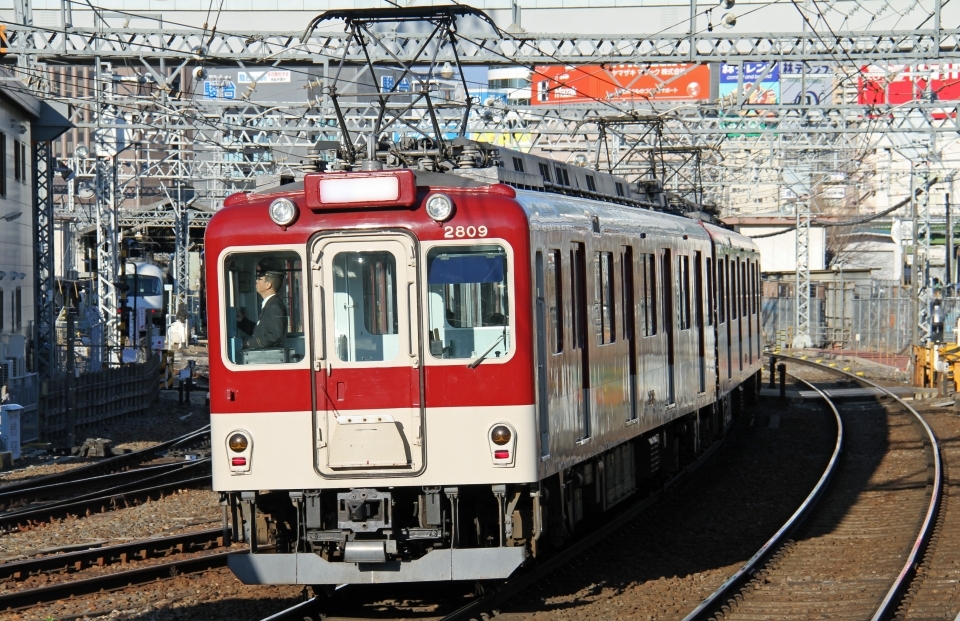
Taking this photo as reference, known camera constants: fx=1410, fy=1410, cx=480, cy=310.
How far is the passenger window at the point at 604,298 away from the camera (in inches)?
416

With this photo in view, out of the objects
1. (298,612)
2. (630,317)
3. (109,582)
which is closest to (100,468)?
(109,582)

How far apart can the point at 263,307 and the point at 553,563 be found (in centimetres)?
303

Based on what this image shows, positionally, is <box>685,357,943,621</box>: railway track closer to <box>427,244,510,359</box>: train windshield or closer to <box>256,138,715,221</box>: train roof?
<box>427,244,510,359</box>: train windshield

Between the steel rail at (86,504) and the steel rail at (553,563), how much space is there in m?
5.43

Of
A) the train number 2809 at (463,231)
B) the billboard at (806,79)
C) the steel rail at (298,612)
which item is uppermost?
the billboard at (806,79)

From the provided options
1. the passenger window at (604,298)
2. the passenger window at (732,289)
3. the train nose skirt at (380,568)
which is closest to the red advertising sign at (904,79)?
the passenger window at (732,289)

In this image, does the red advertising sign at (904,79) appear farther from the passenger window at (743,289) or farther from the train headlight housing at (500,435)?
the train headlight housing at (500,435)

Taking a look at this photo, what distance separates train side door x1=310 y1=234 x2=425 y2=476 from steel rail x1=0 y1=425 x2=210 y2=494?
27.2 ft

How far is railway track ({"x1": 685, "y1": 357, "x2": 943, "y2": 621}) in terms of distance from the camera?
930cm

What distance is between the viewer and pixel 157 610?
9.16 metres

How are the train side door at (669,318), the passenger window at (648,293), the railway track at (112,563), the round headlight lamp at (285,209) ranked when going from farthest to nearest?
the train side door at (669,318)
the passenger window at (648,293)
the railway track at (112,563)
the round headlight lamp at (285,209)

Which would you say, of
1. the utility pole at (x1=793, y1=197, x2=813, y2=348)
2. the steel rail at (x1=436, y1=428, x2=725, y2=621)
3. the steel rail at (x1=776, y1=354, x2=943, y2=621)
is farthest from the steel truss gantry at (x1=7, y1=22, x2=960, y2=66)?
the utility pole at (x1=793, y1=197, x2=813, y2=348)

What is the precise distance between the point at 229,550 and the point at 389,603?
258 cm

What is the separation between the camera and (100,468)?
18.3 meters
